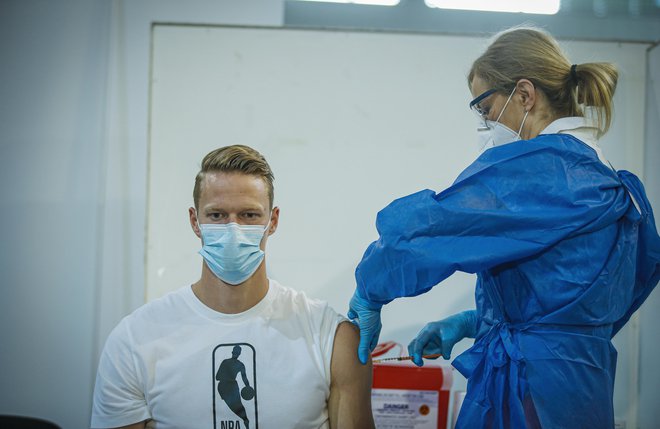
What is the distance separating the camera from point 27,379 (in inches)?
84.1

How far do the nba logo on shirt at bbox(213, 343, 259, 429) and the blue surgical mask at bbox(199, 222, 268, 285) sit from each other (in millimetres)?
188

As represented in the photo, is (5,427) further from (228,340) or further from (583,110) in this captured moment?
(583,110)

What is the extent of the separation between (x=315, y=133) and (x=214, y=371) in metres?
1.00

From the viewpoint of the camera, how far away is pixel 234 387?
1424 mm

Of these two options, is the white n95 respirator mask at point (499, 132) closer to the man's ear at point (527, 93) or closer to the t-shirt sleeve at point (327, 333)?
the man's ear at point (527, 93)

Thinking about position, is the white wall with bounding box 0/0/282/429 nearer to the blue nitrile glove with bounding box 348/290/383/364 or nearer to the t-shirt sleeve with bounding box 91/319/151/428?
the t-shirt sleeve with bounding box 91/319/151/428

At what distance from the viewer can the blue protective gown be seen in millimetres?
1148

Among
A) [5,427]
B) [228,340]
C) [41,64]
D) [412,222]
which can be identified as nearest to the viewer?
[412,222]

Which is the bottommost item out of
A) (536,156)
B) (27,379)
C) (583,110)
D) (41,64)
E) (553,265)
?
(27,379)

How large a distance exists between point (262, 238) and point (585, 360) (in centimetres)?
85

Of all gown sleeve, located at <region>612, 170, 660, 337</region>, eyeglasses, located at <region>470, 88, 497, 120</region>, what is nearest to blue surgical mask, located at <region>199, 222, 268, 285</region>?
eyeglasses, located at <region>470, 88, 497, 120</region>

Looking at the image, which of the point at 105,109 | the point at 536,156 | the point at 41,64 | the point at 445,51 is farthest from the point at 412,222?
the point at 41,64

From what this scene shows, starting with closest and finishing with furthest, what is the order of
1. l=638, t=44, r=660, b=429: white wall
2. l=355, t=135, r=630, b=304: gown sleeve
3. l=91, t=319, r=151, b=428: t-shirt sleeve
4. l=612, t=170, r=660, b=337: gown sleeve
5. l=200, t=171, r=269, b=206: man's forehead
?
l=355, t=135, r=630, b=304: gown sleeve → l=612, t=170, r=660, b=337: gown sleeve → l=91, t=319, r=151, b=428: t-shirt sleeve → l=200, t=171, r=269, b=206: man's forehead → l=638, t=44, r=660, b=429: white wall

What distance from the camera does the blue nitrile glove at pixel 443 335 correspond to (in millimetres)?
1529
